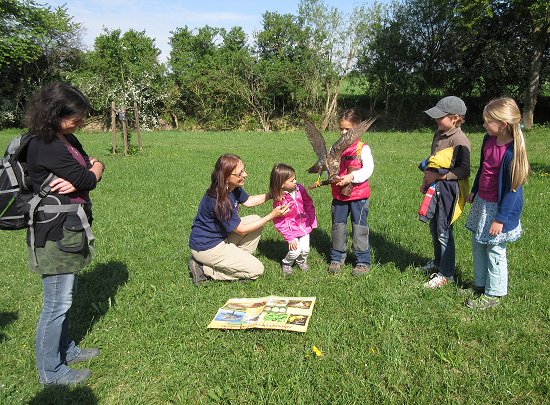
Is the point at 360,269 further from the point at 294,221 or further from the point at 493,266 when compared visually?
the point at 493,266

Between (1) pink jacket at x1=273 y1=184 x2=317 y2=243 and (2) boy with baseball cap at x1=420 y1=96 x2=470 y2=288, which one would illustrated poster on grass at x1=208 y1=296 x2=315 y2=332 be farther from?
(2) boy with baseball cap at x1=420 y1=96 x2=470 y2=288

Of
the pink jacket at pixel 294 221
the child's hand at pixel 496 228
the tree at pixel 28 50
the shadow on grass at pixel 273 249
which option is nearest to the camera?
the child's hand at pixel 496 228

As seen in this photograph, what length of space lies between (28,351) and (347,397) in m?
2.72

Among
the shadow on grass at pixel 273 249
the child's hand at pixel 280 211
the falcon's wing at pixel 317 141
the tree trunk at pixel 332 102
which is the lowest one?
the shadow on grass at pixel 273 249

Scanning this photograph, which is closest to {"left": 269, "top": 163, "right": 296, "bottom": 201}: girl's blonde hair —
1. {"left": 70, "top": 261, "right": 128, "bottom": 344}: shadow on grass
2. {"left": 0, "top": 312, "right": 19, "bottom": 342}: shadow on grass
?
{"left": 70, "top": 261, "right": 128, "bottom": 344}: shadow on grass

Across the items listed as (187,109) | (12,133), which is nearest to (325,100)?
(187,109)

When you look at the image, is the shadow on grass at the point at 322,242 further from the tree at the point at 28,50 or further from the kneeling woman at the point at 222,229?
the tree at the point at 28,50

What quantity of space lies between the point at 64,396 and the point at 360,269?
3193mm

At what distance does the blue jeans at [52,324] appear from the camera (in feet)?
10.5

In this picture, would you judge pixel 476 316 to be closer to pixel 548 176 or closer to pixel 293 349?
pixel 293 349

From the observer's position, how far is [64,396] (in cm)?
323

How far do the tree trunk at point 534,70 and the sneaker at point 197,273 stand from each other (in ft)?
70.5

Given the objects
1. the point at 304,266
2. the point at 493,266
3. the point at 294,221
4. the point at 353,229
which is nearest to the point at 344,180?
the point at 353,229

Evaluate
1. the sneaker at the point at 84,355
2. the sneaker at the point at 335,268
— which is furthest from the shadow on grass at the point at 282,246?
the sneaker at the point at 84,355
